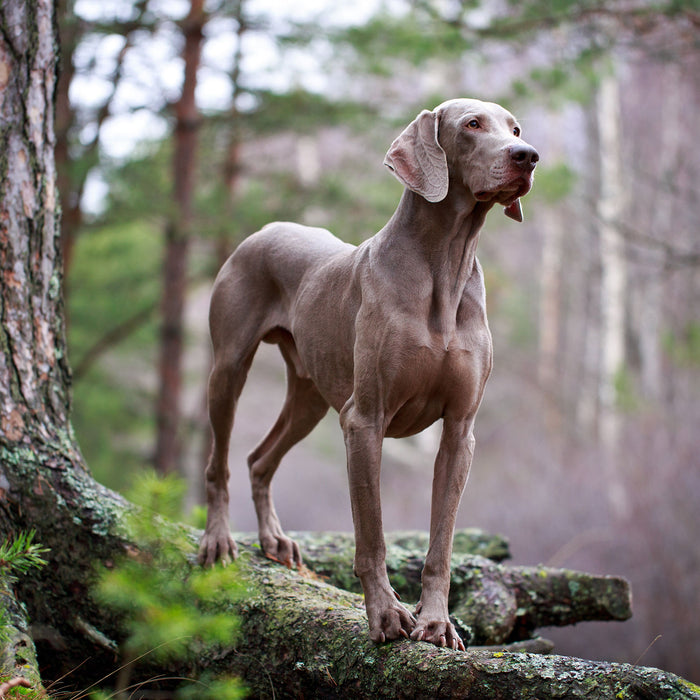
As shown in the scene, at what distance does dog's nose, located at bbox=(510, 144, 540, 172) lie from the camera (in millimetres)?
2715

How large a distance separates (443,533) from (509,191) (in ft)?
4.20

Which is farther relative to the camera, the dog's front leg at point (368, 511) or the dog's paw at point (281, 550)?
the dog's paw at point (281, 550)

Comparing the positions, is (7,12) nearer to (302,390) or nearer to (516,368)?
(302,390)

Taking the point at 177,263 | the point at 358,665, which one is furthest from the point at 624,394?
the point at 358,665

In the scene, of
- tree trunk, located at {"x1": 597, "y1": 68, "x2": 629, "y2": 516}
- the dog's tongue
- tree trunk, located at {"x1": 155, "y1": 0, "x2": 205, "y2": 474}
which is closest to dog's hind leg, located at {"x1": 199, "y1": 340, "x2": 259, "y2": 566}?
the dog's tongue

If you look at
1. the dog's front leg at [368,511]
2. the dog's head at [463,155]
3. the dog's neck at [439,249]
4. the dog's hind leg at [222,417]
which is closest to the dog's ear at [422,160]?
the dog's head at [463,155]

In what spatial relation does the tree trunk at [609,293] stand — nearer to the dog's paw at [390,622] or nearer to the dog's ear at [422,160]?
the dog's ear at [422,160]

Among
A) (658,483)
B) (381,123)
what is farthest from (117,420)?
(658,483)

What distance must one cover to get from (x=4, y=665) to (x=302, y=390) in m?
1.90

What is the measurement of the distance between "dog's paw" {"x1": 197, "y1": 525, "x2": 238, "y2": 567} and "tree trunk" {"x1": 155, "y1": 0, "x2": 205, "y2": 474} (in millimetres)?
6648

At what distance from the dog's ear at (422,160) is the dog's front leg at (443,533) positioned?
885 mm

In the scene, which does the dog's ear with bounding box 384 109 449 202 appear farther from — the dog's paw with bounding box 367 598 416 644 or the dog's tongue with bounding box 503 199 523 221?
the dog's paw with bounding box 367 598 416 644

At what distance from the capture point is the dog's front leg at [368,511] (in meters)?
2.91

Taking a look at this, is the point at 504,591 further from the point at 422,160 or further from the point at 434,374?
the point at 422,160
